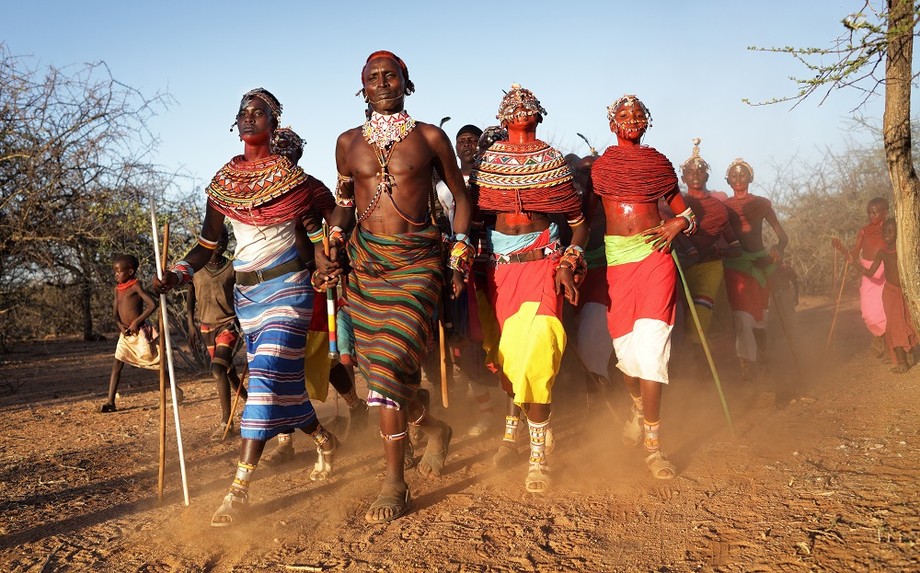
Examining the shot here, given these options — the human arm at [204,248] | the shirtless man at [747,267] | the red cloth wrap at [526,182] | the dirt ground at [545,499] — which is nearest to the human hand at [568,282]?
the red cloth wrap at [526,182]

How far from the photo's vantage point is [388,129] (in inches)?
174

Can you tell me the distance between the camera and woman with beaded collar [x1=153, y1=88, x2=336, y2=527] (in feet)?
14.7

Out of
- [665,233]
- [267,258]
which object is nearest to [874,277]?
[665,233]

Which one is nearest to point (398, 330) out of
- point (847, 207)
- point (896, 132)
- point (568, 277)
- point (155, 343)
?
point (568, 277)

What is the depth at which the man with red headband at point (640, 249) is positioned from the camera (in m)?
4.77

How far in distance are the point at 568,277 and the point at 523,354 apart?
0.55 meters

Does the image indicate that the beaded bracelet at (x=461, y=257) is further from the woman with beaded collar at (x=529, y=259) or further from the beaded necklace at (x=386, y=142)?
the woman with beaded collar at (x=529, y=259)

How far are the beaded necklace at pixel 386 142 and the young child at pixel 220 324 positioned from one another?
84.8 inches

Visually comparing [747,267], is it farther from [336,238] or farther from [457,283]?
[336,238]

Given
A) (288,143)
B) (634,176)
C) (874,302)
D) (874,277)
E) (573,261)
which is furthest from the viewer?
(874,277)

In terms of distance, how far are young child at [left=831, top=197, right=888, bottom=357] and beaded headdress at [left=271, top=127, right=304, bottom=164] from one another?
21.1ft

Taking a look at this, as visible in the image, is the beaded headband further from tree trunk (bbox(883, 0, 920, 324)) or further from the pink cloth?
the pink cloth

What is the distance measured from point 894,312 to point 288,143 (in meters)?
6.67

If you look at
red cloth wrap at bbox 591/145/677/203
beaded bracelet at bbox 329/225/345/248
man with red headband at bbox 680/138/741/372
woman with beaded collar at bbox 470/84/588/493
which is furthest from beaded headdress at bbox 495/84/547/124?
man with red headband at bbox 680/138/741/372
